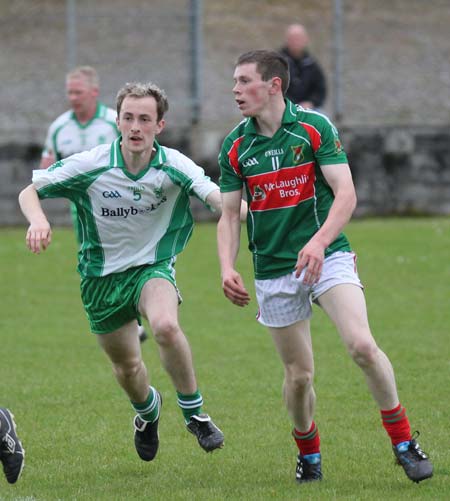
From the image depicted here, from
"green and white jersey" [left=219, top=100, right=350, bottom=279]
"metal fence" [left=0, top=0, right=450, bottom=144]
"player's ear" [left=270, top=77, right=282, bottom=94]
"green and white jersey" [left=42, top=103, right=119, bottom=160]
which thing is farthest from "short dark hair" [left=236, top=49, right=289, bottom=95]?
"metal fence" [left=0, top=0, right=450, bottom=144]

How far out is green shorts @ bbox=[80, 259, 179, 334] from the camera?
251 inches

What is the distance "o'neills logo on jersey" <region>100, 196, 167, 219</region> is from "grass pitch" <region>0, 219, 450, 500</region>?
1.43 m

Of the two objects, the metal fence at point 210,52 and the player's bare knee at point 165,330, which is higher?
the metal fence at point 210,52

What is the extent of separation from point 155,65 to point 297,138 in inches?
505

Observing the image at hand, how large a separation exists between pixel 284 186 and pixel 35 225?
4.22 feet

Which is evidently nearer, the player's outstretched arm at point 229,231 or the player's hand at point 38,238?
the player's hand at point 38,238

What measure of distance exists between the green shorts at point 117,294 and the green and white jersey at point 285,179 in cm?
70

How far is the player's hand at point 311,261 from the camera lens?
5.58 meters

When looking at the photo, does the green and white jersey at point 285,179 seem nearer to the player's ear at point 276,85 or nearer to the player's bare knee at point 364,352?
the player's ear at point 276,85

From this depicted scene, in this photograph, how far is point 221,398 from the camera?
8242 millimetres

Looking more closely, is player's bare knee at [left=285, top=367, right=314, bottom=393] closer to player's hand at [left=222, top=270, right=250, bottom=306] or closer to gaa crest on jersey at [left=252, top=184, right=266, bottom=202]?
player's hand at [left=222, top=270, right=250, bottom=306]

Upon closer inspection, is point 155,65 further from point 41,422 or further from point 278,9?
point 41,422

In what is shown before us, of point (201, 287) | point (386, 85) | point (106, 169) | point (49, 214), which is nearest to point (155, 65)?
point (49, 214)

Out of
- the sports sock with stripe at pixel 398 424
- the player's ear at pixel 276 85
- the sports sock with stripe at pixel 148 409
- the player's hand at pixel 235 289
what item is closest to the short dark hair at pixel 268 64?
the player's ear at pixel 276 85
